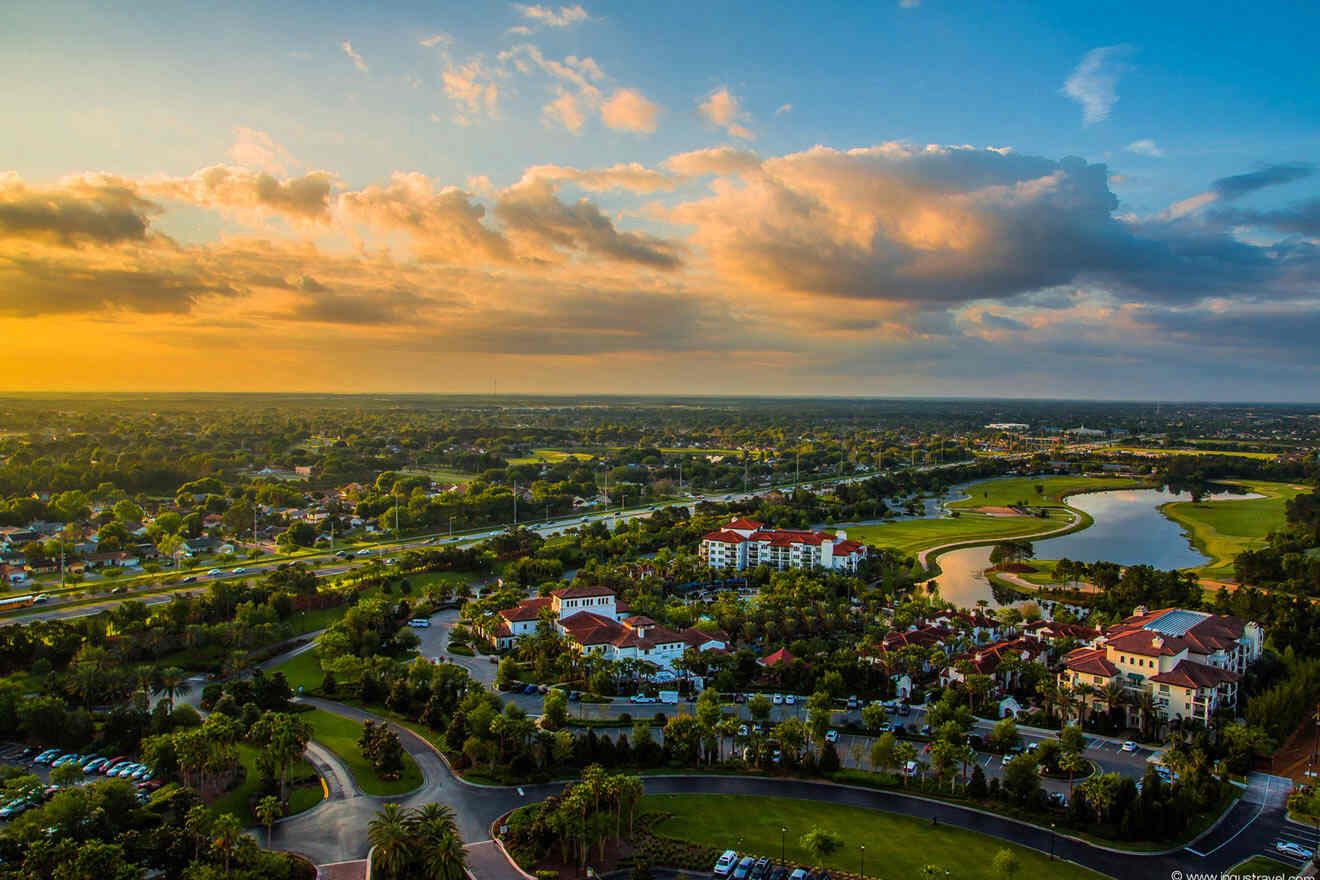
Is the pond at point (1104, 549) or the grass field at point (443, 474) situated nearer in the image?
the pond at point (1104, 549)

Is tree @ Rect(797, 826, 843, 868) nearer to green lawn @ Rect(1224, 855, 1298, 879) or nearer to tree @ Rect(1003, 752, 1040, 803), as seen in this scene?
tree @ Rect(1003, 752, 1040, 803)

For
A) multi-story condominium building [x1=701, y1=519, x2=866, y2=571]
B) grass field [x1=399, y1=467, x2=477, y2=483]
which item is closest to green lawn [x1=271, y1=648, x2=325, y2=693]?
multi-story condominium building [x1=701, y1=519, x2=866, y2=571]

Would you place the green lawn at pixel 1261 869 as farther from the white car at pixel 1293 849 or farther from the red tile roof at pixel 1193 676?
the red tile roof at pixel 1193 676

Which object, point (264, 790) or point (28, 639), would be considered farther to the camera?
point (28, 639)

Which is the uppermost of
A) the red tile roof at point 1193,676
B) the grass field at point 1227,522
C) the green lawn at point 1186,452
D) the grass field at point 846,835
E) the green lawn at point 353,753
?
the green lawn at point 1186,452

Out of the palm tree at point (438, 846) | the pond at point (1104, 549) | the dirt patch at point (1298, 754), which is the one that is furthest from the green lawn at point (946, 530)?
the palm tree at point (438, 846)

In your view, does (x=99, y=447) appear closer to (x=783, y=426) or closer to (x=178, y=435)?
(x=178, y=435)

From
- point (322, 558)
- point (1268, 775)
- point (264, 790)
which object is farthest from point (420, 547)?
point (1268, 775)
